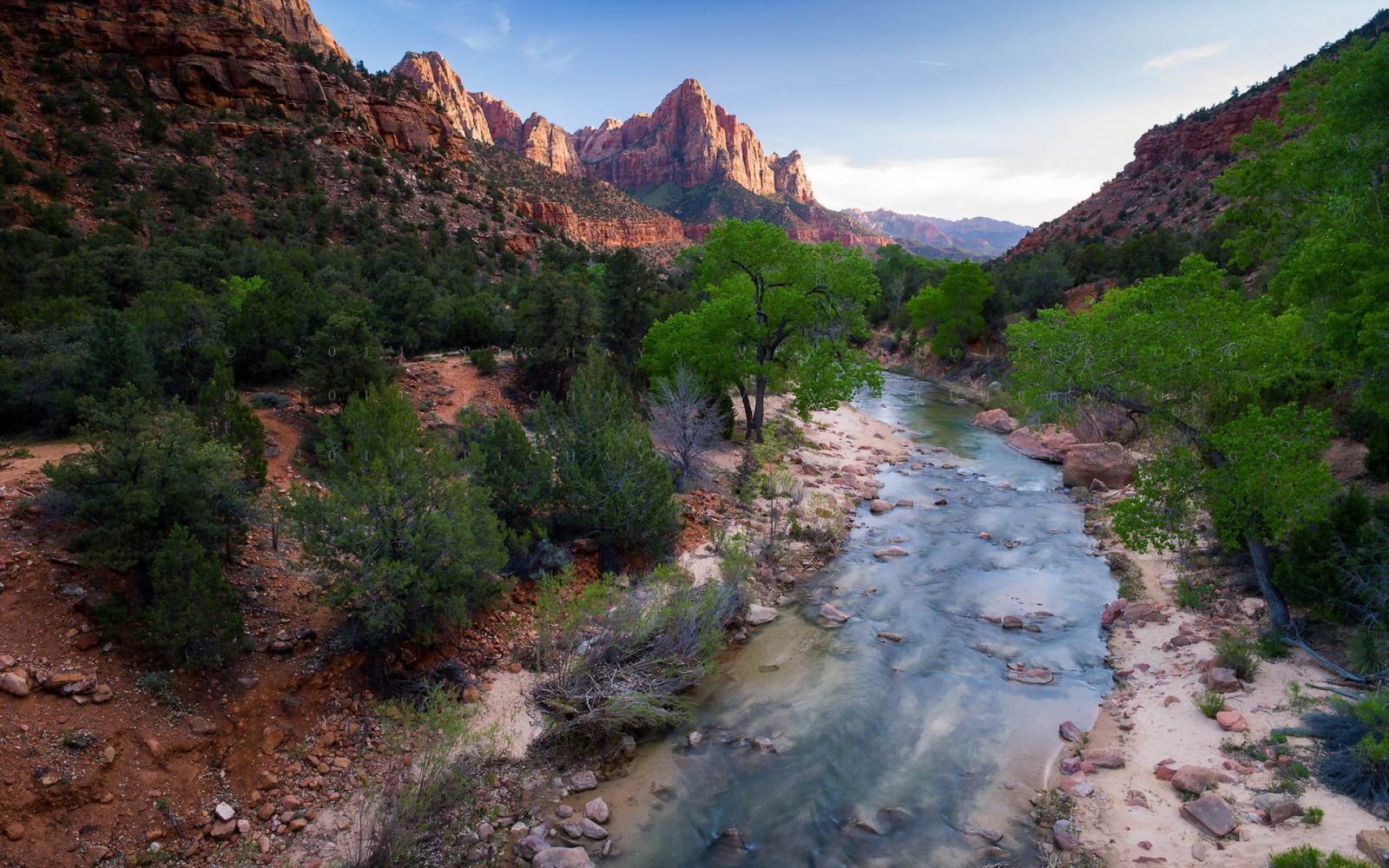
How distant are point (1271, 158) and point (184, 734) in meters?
20.7

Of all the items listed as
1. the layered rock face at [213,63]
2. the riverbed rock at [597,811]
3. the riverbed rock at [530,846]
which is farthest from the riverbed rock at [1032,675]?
the layered rock face at [213,63]

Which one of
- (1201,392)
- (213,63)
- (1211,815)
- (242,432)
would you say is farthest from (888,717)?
(213,63)


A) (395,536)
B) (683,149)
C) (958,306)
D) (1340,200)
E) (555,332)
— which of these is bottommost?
(395,536)

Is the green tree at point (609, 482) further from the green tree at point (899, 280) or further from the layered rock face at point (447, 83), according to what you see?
the layered rock face at point (447, 83)

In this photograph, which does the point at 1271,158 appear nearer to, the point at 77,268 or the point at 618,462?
the point at 618,462

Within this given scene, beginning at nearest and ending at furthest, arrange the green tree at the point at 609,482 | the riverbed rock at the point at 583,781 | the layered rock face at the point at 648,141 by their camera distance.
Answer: the riverbed rock at the point at 583,781 < the green tree at the point at 609,482 < the layered rock face at the point at 648,141

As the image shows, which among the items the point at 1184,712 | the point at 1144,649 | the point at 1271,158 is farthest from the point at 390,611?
the point at 1271,158

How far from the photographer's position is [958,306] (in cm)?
3991

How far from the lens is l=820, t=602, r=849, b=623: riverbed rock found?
1234cm

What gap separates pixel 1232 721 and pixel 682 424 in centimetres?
1199

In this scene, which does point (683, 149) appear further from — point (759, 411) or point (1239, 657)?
point (1239, 657)

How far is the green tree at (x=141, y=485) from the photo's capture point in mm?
7453

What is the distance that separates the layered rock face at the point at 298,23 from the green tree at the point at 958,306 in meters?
74.3

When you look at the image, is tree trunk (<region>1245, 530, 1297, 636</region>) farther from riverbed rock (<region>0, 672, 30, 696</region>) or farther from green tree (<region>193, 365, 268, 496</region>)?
green tree (<region>193, 365, 268, 496</region>)
